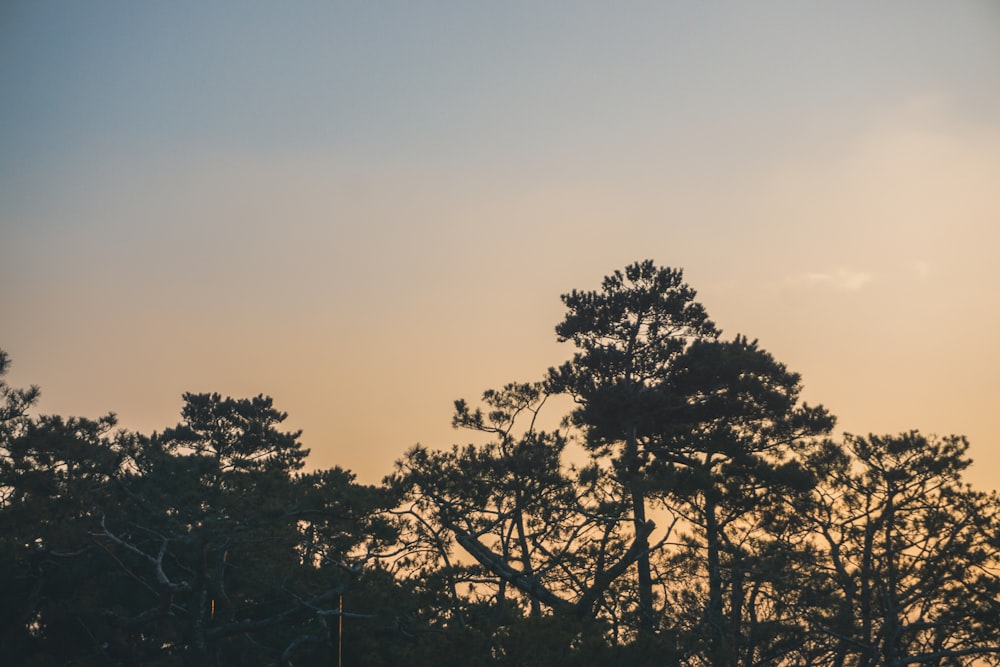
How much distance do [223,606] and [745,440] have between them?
13.1m

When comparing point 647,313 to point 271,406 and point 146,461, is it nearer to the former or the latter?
point 146,461

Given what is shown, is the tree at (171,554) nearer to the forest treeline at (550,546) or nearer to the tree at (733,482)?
the forest treeline at (550,546)

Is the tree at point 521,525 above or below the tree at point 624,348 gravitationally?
below

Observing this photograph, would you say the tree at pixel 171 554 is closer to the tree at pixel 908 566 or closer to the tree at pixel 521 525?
the tree at pixel 521 525

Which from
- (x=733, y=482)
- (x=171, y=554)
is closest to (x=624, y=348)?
(x=733, y=482)

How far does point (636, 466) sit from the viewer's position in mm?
19812

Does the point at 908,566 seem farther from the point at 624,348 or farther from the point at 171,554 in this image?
the point at 171,554

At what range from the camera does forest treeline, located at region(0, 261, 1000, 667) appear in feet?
60.2

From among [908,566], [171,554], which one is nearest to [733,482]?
[908,566]

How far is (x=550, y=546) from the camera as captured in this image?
729 inches

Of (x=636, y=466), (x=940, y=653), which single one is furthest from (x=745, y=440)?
(x=940, y=653)

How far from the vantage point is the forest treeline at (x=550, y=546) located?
18344mm

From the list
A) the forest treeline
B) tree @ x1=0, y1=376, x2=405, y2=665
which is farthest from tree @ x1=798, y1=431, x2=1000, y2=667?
tree @ x1=0, y1=376, x2=405, y2=665

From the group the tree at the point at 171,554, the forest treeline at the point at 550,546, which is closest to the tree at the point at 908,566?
the forest treeline at the point at 550,546
